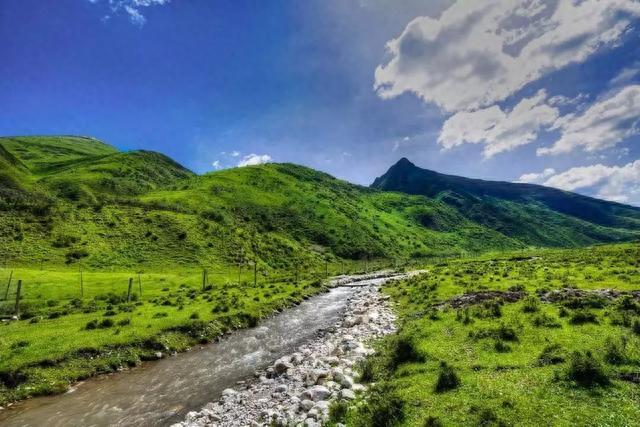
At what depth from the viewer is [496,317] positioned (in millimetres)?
27016

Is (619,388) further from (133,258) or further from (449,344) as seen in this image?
(133,258)

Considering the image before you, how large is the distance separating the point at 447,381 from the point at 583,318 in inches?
565

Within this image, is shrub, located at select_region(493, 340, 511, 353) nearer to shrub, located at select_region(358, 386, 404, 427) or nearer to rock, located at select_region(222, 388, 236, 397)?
shrub, located at select_region(358, 386, 404, 427)

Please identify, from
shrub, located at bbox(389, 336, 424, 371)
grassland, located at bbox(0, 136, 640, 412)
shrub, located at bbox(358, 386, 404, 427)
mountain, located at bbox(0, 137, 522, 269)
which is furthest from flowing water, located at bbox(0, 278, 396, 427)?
mountain, located at bbox(0, 137, 522, 269)

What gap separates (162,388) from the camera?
73.3 ft

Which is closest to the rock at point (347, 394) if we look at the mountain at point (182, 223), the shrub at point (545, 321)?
the shrub at point (545, 321)

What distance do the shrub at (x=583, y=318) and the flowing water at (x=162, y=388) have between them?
20787 mm

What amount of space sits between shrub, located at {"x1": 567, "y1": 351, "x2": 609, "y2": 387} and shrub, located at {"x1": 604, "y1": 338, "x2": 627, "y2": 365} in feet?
5.16

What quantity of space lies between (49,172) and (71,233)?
491 feet

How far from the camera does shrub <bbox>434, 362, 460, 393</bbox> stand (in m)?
15.8

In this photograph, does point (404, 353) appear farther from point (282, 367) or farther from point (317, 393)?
point (282, 367)

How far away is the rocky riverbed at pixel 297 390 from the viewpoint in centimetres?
1680

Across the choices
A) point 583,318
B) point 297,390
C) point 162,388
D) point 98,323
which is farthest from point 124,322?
point 583,318

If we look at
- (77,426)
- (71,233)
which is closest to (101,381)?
(77,426)
